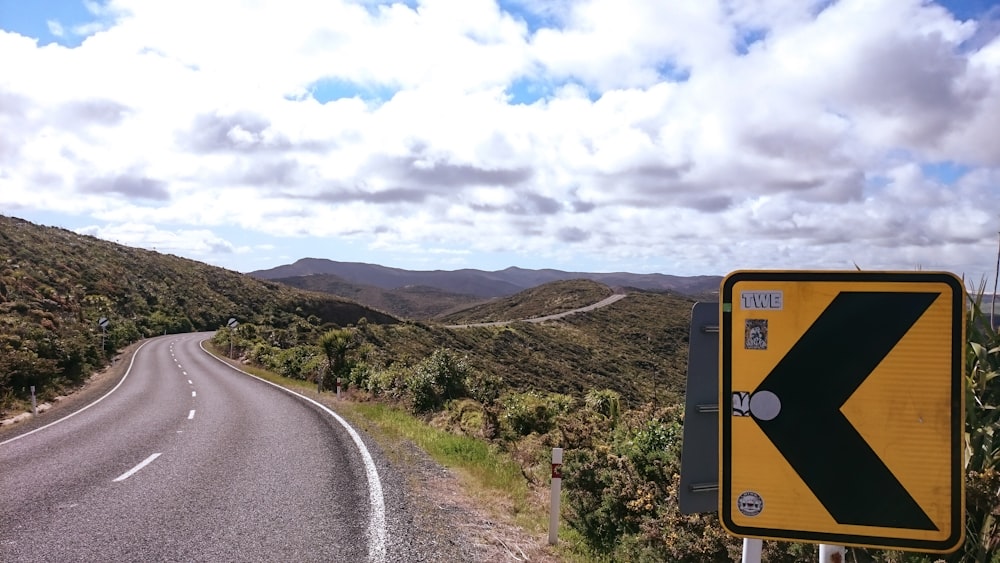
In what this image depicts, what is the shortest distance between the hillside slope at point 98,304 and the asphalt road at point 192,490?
30.0 ft

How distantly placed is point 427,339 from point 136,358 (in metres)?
22.5

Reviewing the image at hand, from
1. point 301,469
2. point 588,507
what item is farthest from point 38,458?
point 588,507

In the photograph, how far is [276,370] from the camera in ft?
107

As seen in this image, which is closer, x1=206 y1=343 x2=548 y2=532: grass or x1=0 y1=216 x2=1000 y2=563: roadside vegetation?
x1=0 y1=216 x2=1000 y2=563: roadside vegetation

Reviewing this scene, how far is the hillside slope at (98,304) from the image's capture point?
25203 millimetres

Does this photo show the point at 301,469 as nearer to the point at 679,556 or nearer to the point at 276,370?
the point at 679,556

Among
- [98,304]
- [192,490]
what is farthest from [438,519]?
[98,304]

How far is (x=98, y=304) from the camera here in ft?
166

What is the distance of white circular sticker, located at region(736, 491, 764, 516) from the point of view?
73.0 inches

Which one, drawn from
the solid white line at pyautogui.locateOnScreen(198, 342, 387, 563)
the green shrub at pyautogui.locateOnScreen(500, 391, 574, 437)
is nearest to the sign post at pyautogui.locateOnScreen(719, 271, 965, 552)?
the solid white line at pyautogui.locateOnScreen(198, 342, 387, 563)

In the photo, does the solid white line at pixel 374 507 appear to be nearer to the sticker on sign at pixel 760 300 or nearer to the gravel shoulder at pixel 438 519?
the gravel shoulder at pixel 438 519

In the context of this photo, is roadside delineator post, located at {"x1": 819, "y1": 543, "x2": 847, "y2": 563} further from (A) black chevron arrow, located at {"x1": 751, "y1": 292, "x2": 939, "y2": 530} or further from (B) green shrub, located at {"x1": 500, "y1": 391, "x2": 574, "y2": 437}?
(B) green shrub, located at {"x1": 500, "y1": 391, "x2": 574, "y2": 437}

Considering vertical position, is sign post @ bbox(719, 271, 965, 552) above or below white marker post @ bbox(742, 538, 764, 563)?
above

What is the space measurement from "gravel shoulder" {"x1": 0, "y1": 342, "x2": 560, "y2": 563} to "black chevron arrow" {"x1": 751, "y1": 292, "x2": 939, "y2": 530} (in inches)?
173
